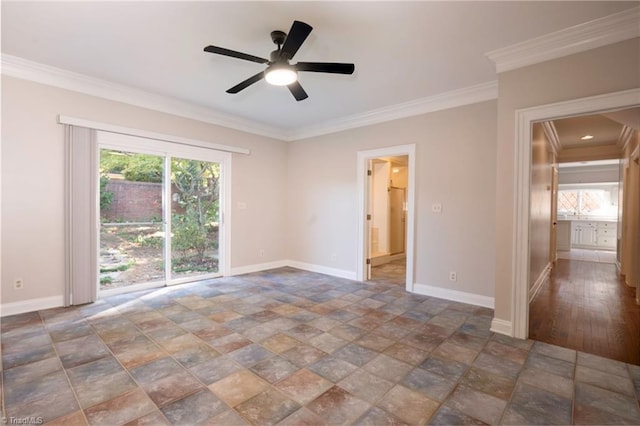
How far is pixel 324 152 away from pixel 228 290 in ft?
9.84

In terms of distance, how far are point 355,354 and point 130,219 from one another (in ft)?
12.1

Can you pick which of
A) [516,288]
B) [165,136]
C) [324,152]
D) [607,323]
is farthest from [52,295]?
[607,323]

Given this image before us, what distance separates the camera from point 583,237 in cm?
959

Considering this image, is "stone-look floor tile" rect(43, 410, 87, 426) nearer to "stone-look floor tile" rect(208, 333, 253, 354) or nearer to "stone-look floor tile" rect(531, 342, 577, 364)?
"stone-look floor tile" rect(208, 333, 253, 354)

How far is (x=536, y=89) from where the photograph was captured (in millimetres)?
2820

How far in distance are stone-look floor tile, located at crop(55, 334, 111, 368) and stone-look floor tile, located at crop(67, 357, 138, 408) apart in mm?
105

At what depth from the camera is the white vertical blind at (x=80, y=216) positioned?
3613 millimetres

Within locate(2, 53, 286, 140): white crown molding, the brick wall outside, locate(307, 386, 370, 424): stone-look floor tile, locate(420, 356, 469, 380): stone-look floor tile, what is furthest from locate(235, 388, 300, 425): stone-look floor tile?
locate(2, 53, 286, 140): white crown molding

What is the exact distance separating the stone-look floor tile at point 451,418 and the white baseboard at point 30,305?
14.1ft

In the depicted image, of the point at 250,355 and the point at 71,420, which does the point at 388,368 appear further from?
the point at 71,420

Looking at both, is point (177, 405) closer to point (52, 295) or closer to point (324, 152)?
point (52, 295)

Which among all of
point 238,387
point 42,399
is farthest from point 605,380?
point 42,399

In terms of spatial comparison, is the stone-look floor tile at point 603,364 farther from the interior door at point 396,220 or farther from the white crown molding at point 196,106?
the interior door at point 396,220

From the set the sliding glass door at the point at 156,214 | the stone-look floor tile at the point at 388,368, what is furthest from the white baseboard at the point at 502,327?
the sliding glass door at the point at 156,214
